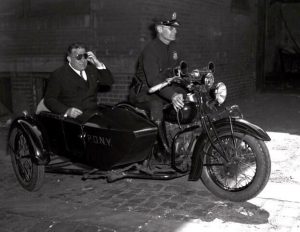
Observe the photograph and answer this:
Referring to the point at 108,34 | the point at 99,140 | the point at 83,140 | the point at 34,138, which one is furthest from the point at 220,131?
the point at 108,34

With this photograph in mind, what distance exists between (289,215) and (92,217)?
6.30ft

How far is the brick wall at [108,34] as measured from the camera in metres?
8.09

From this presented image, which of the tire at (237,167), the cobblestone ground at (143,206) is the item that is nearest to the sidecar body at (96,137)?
the cobblestone ground at (143,206)

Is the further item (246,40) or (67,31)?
(246,40)

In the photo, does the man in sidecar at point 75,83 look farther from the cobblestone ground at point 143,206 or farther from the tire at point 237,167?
the tire at point 237,167

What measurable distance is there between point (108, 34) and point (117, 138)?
4.15 meters

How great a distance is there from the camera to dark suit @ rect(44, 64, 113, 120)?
16.6 ft

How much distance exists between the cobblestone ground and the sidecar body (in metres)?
0.47

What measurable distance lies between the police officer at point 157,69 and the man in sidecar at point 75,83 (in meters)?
0.47

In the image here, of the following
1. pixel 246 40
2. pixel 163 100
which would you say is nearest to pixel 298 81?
pixel 246 40

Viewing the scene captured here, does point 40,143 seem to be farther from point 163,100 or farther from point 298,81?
point 298,81

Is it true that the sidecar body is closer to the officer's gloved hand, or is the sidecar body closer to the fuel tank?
the fuel tank

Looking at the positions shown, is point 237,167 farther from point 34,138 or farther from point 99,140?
point 34,138

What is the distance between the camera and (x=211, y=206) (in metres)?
4.63
